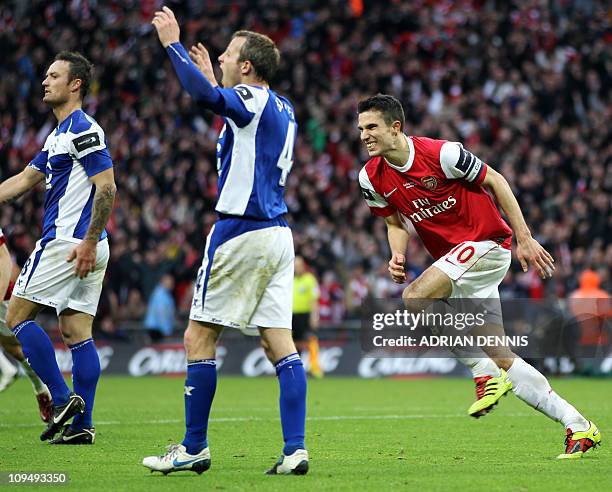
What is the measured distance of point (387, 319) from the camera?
61.3 ft

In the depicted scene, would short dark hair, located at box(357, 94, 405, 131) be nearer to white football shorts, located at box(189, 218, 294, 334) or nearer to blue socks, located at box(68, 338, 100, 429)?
white football shorts, located at box(189, 218, 294, 334)

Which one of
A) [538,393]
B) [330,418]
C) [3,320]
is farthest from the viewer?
[330,418]

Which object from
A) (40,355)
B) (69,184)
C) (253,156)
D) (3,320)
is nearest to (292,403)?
(253,156)

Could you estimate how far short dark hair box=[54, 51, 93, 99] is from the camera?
28.7ft

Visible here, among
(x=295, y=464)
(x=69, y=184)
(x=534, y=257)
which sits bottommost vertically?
(x=295, y=464)

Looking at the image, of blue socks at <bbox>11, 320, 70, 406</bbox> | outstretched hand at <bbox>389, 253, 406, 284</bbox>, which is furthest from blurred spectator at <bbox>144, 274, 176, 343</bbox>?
outstretched hand at <bbox>389, 253, 406, 284</bbox>

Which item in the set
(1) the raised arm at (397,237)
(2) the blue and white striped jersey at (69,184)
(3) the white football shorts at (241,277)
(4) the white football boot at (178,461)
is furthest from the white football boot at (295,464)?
(2) the blue and white striped jersey at (69,184)

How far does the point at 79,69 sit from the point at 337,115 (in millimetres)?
16690

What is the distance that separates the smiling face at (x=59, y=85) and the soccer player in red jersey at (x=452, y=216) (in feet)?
7.77

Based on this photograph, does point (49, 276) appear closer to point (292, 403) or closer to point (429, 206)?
point (292, 403)

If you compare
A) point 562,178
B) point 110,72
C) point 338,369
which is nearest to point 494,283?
point 338,369

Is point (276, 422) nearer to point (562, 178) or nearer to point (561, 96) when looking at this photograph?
point (562, 178)

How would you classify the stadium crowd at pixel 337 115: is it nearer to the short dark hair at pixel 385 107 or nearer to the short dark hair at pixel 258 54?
the short dark hair at pixel 385 107

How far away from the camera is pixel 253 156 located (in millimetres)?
6555
